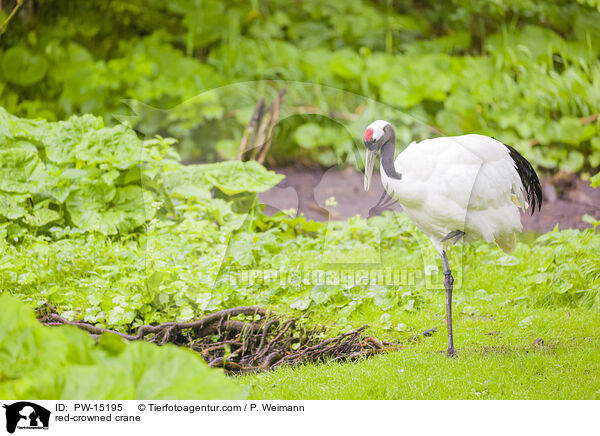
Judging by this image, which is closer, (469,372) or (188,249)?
(469,372)

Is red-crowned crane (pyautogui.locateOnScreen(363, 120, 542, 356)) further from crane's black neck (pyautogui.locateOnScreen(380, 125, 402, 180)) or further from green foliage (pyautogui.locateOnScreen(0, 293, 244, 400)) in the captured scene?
green foliage (pyautogui.locateOnScreen(0, 293, 244, 400))

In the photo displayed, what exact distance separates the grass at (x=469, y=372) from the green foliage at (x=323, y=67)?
4.92 ft

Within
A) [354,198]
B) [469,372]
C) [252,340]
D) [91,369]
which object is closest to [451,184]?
[469,372]

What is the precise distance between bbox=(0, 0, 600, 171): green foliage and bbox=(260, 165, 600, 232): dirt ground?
181 mm

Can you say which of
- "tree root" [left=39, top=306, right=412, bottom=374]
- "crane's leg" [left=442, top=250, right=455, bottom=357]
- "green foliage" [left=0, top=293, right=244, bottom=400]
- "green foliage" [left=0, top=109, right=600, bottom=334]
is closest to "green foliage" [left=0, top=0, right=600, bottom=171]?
"green foliage" [left=0, top=109, right=600, bottom=334]

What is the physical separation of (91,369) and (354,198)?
7.44ft

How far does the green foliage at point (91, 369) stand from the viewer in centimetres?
172

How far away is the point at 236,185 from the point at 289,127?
3.34 ft

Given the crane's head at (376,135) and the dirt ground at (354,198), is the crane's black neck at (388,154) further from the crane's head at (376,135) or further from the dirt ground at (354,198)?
the dirt ground at (354,198)

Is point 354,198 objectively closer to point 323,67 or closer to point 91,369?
point 323,67
